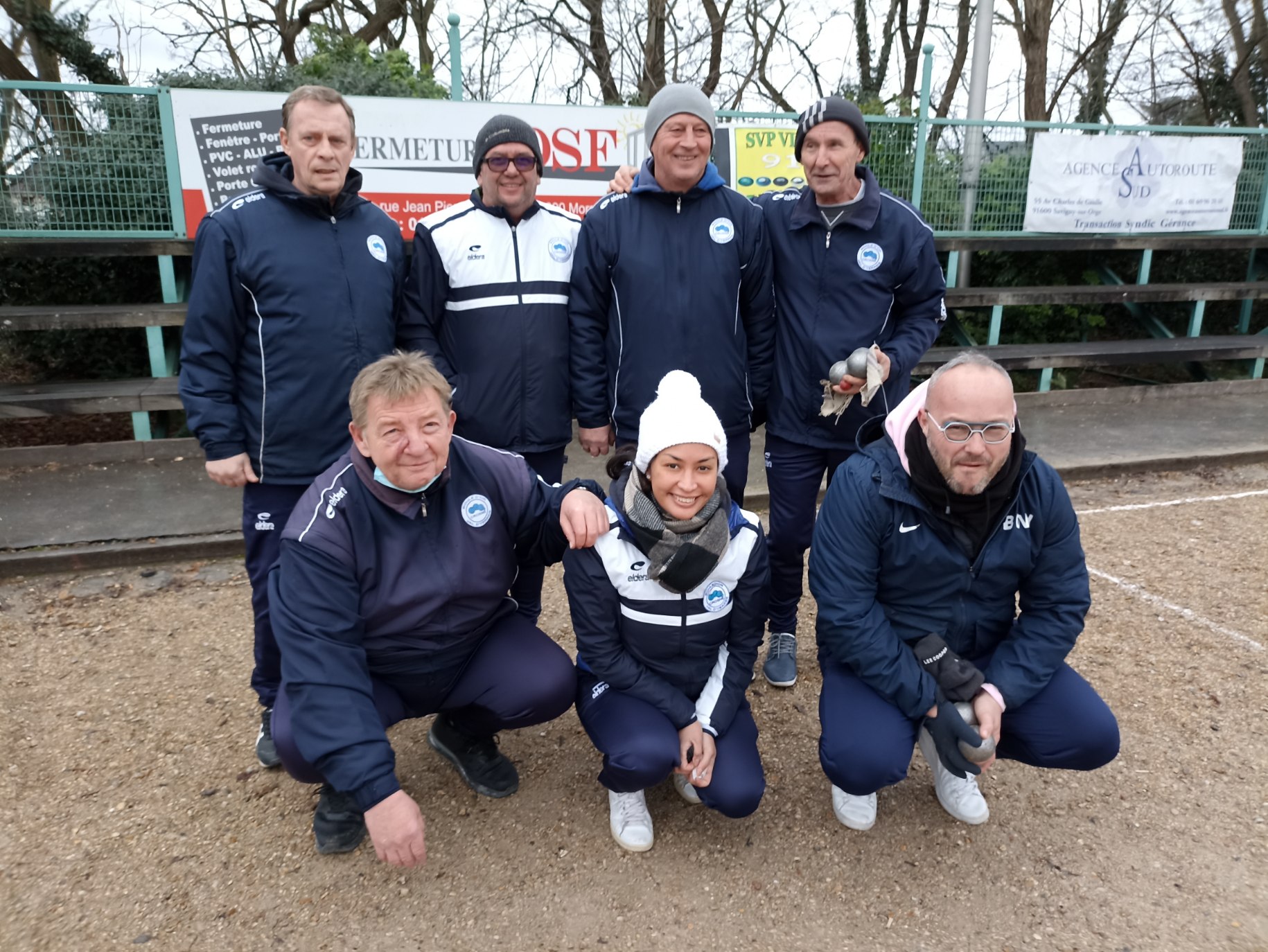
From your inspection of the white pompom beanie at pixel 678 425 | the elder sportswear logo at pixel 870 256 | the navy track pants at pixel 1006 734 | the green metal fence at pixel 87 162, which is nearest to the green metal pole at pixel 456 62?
the green metal fence at pixel 87 162

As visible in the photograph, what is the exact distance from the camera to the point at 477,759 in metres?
2.99

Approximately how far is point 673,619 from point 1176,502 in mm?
4641

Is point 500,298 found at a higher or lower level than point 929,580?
higher

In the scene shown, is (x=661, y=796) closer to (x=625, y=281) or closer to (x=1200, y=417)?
(x=625, y=281)

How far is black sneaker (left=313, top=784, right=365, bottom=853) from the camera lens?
2.67m

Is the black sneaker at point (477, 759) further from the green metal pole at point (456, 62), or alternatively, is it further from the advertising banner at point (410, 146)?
the green metal pole at point (456, 62)

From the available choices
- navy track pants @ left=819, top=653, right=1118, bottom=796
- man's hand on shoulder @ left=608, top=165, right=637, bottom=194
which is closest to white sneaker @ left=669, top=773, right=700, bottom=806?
navy track pants @ left=819, top=653, right=1118, bottom=796

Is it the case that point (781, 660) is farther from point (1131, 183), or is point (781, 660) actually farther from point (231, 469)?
point (1131, 183)

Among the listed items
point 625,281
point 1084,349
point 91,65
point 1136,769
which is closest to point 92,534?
point 625,281

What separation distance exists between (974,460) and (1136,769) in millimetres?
1412

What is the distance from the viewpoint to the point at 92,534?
193 inches

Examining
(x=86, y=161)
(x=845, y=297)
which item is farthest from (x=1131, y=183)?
(x=86, y=161)

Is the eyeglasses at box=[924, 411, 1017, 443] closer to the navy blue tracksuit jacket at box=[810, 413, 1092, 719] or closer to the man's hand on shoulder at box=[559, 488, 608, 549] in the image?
the navy blue tracksuit jacket at box=[810, 413, 1092, 719]

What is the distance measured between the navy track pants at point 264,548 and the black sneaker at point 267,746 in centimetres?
10
